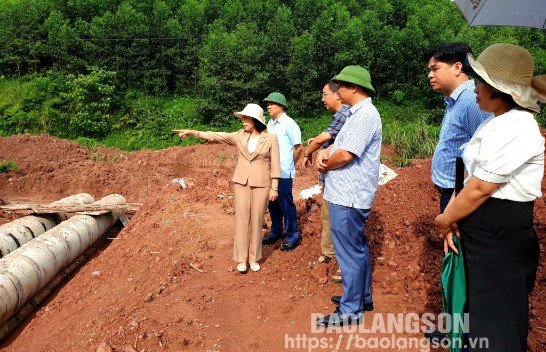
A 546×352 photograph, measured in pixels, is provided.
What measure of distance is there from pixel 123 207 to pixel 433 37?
726 inches

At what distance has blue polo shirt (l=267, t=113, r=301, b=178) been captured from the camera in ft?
16.1

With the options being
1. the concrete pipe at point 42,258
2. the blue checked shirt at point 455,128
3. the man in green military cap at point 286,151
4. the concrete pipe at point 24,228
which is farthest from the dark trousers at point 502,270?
the concrete pipe at point 24,228

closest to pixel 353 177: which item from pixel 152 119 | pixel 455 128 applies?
pixel 455 128

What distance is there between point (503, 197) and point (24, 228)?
7228mm

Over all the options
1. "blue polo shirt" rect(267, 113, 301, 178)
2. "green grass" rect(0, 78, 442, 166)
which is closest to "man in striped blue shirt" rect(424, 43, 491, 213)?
"blue polo shirt" rect(267, 113, 301, 178)

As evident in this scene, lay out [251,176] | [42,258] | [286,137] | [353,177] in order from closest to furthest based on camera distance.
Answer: [353,177], [251,176], [286,137], [42,258]

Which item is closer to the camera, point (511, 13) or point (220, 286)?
point (511, 13)

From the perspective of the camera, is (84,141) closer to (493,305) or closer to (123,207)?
(123,207)

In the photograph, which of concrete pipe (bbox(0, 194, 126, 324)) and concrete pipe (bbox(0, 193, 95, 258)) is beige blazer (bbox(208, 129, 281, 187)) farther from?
concrete pipe (bbox(0, 193, 95, 258))

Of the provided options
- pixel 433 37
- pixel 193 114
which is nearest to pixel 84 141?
pixel 193 114

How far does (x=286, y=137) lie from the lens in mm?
4922

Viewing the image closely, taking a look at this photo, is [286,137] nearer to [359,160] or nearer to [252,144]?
[252,144]

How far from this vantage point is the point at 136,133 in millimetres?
16891

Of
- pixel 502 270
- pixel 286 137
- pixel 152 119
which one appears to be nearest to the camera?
pixel 502 270
